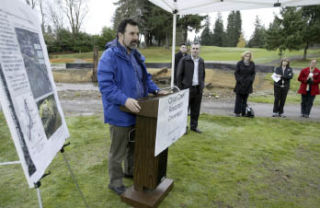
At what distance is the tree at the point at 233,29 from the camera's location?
67188 mm

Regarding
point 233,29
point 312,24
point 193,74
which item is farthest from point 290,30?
point 233,29

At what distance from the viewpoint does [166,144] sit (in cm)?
239

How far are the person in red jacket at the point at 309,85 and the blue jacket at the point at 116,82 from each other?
619 cm

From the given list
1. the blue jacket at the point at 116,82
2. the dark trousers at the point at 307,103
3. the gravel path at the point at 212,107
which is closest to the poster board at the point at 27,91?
the blue jacket at the point at 116,82

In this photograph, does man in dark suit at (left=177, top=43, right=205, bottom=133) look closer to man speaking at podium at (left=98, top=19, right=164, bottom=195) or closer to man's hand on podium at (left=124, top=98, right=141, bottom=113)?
man speaking at podium at (left=98, top=19, right=164, bottom=195)

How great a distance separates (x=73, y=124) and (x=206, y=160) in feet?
11.2

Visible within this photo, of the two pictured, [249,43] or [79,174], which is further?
[249,43]

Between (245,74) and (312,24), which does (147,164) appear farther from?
(312,24)

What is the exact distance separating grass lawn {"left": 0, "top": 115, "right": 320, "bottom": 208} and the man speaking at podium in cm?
73

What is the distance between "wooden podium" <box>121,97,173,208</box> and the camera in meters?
2.33

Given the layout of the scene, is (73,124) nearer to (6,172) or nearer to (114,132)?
(6,172)

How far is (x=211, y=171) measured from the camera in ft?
11.7

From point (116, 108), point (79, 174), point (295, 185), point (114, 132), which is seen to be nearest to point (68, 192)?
point (79, 174)

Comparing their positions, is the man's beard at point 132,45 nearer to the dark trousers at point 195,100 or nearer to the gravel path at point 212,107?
the dark trousers at point 195,100
